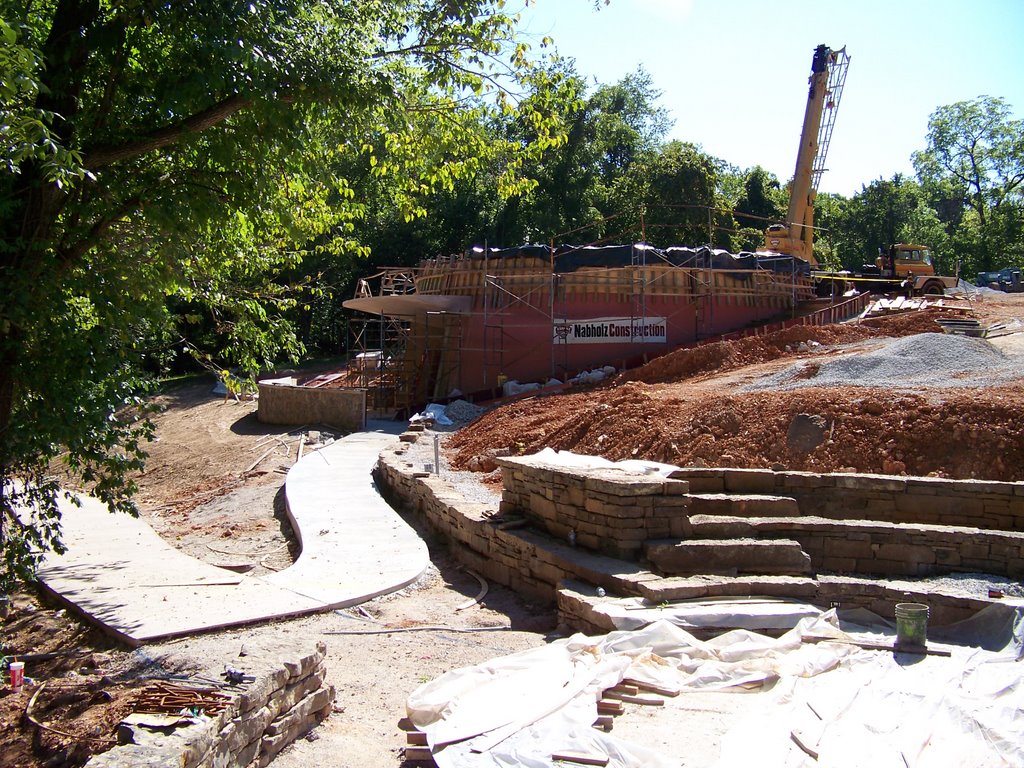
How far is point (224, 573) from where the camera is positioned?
8.37m

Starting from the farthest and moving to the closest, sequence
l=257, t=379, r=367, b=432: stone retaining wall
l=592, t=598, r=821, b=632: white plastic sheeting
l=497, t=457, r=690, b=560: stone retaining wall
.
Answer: l=257, t=379, r=367, b=432: stone retaining wall < l=497, t=457, r=690, b=560: stone retaining wall < l=592, t=598, r=821, b=632: white plastic sheeting

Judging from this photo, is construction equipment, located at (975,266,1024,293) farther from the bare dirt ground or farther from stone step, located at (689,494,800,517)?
stone step, located at (689,494,800,517)

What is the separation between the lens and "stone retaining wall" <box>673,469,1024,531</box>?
788 cm

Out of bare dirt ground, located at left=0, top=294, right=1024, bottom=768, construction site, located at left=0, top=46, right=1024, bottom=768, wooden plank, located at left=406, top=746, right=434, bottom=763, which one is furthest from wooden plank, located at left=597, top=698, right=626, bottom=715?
wooden plank, located at left=406, top=746, right=434, bottom=763

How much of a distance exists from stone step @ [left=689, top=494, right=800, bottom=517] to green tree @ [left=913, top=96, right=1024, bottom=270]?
146ft

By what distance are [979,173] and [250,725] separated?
60382 mm

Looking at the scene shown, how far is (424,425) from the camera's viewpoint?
1956 centimetres

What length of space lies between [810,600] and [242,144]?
6.16 m

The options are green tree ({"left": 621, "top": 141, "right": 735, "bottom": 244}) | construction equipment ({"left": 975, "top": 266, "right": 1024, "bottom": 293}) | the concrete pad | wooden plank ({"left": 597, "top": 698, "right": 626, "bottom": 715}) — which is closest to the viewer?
wooden plank ({"left": 597, "top": 698, "right": 626, "bottom": 715})

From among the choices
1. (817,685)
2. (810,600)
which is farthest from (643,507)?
(817,685)

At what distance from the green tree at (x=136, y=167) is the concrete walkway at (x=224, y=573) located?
3.05 feet

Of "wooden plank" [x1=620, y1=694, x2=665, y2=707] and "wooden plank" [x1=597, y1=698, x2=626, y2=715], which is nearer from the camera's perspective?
"wooden plank" [x1=597, y1=698, x2=626, y2=715]

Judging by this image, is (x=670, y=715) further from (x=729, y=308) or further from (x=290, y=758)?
(x=729, y=308)

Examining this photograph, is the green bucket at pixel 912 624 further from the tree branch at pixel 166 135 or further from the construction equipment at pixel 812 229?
the construction equipment at pixel 812 229
